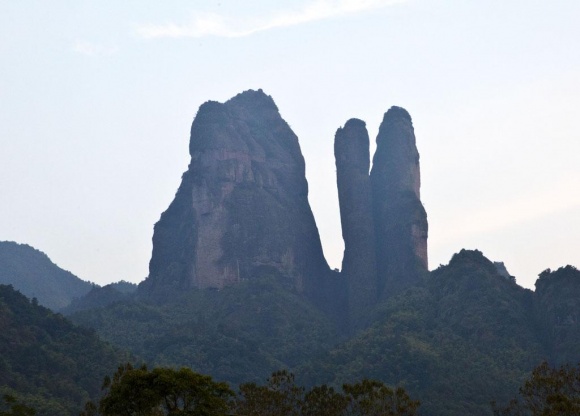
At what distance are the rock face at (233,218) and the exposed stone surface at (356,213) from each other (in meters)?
7.22

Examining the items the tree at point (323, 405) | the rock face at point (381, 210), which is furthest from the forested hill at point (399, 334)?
the tree at point (323, 405)

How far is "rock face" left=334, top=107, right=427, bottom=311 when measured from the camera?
140 metres

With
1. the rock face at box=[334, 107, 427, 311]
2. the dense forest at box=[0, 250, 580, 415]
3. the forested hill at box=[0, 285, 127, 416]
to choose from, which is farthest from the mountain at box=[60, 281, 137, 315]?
the forested hill at box=[0, 285, 127, 416]

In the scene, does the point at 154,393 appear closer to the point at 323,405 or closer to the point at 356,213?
the point at 323,405

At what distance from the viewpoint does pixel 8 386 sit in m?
82.1

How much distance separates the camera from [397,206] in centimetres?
14350

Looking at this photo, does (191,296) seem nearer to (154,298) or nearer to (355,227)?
(154,298)

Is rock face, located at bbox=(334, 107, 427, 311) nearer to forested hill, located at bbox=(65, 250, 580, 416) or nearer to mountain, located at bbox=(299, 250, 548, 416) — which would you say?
forested hill, located at bbox=(65, 250, 580, 416)

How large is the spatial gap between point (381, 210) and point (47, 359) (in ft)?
222

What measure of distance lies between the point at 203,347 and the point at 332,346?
1809 cm

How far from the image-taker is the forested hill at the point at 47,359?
83000 mm

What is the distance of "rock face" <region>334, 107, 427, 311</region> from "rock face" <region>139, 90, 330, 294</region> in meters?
7.79

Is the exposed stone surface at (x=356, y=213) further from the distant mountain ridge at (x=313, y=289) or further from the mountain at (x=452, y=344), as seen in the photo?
the mountain at (x=452, y=344)

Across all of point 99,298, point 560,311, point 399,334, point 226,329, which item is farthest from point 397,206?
point 99,298
